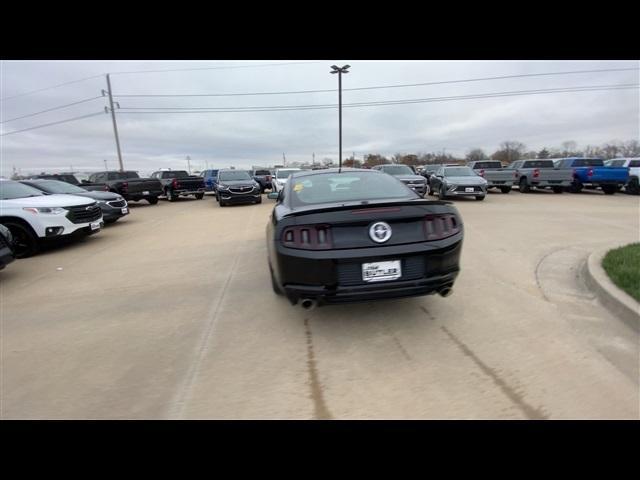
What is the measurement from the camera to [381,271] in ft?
9.61

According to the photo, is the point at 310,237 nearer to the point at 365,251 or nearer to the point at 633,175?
the point at 365,251

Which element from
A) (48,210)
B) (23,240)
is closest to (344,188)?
(48,210)

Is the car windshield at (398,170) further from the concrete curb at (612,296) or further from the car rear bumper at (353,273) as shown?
the car rear bumper at (353,273)

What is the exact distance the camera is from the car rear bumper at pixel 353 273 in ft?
9.48

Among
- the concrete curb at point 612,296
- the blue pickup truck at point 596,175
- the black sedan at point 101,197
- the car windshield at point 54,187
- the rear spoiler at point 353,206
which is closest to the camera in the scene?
the rear spoiler at point 353,206

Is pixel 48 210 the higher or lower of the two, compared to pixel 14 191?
lower

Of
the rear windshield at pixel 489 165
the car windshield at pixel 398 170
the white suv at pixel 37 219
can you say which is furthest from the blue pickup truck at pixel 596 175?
the white suv at pixel 37 219

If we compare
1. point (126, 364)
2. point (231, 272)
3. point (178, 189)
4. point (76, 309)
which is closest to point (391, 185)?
point (231, 272)

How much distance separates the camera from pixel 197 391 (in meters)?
2.50

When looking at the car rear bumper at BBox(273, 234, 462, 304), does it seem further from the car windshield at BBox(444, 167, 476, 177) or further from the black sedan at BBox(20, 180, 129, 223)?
the car windshield at BBox(444, 167, 476, 177)

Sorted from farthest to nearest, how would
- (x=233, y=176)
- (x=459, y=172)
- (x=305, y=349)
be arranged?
1. (x=233, y=176)
2. (x=459, y=172)
3. (x=305, y=349)

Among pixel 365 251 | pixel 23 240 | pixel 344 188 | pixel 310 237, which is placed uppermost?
pixel 344 188

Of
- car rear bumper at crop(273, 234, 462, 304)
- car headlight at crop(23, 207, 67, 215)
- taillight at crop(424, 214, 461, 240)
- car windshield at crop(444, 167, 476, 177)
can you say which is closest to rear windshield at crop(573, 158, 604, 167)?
car windshield at crop(444, 167, 476, 177)

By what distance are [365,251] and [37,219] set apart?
24.3 feet
